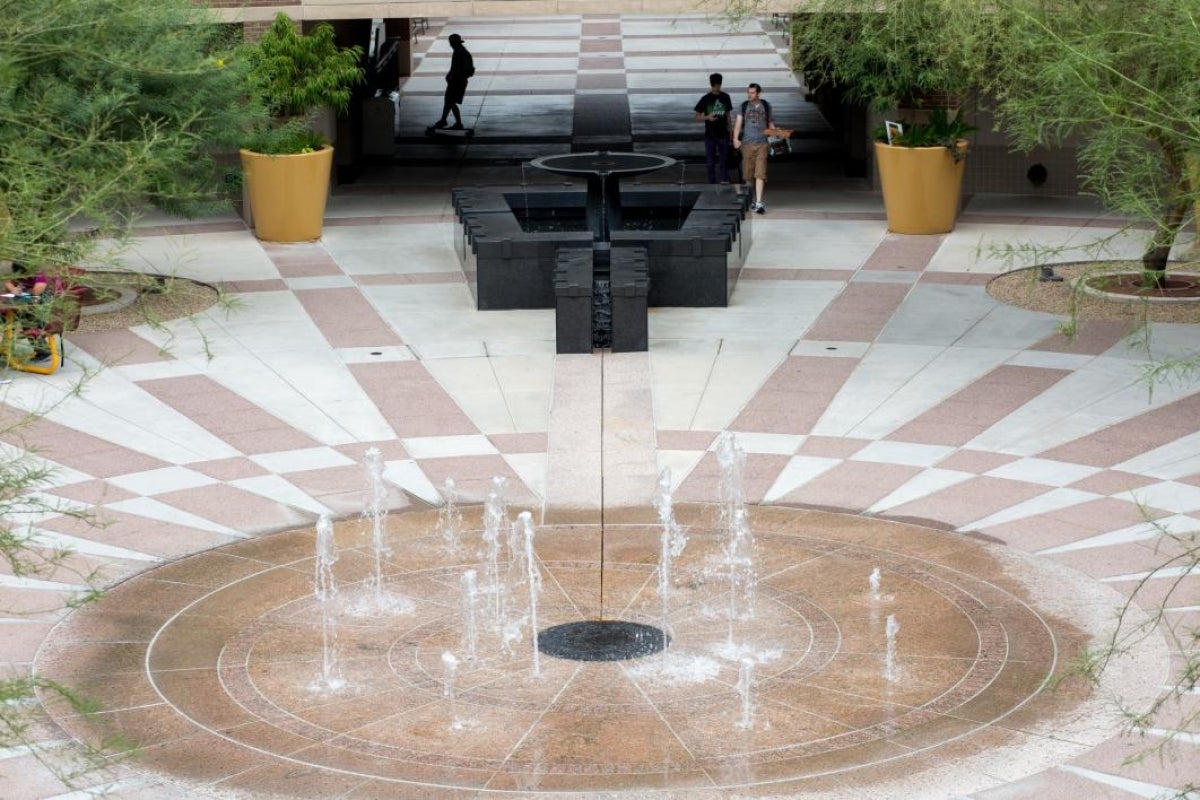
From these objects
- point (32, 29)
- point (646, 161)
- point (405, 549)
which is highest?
point (32, 29)

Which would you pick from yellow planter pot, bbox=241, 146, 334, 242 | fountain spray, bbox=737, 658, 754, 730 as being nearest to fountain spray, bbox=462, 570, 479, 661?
fountain spray, bbox=737, 658, 754, 730

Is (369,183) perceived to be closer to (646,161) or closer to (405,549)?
(646,161)

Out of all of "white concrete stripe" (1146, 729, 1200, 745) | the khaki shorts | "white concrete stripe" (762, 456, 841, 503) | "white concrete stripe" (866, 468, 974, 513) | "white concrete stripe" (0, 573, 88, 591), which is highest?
the khaki shorts

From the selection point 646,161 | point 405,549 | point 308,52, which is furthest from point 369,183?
point 405,549

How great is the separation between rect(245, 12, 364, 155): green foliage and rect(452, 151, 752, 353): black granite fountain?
6.49 feet

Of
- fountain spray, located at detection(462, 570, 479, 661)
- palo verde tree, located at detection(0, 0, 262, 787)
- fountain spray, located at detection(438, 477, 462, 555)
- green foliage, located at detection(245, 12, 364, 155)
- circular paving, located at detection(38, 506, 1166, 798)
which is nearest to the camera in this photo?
circular paving, located at detection(38, 506, 1166, 798)

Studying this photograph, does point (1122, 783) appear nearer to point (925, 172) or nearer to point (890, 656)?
point (890, 656)

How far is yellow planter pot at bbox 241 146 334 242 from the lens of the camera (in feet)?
72.8

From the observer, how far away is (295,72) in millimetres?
22109

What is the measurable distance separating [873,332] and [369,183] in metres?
11.2

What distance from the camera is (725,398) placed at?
631 inches

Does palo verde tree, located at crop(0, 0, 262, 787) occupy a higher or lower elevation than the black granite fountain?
higher

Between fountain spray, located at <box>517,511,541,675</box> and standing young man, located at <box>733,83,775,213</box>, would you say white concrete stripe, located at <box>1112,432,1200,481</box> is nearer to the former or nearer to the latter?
fountain spray, located at <box>517,511,541,675</box>

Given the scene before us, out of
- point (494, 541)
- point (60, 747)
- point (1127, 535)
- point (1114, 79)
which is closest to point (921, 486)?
point (1127, 535)
